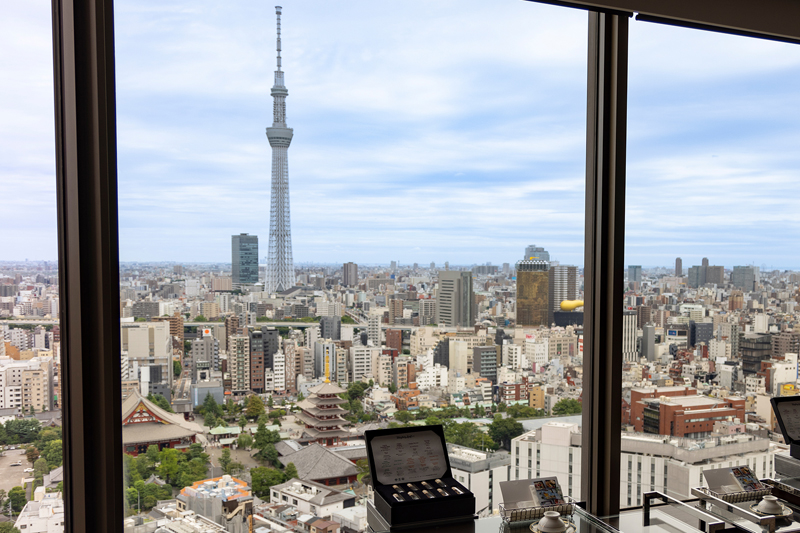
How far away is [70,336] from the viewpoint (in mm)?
1360

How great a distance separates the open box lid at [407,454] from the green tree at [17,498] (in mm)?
965

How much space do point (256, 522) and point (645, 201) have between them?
1971mm

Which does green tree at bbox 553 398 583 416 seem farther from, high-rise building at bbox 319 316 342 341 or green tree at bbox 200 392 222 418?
green tree at bbox 200 392 222 418

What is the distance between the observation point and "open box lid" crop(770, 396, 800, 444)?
199 cm

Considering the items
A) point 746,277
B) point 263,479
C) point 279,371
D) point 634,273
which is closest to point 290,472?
point 263,479

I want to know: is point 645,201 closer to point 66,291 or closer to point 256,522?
point 256,522

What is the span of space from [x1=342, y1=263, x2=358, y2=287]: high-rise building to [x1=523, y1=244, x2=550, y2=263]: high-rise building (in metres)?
0.71

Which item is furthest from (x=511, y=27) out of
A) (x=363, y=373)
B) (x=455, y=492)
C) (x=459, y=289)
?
(x=455, y=492)

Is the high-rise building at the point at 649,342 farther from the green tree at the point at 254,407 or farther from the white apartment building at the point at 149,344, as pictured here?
the white apartment building at the point at 149,344

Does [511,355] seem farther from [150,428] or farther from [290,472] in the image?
[150,428]

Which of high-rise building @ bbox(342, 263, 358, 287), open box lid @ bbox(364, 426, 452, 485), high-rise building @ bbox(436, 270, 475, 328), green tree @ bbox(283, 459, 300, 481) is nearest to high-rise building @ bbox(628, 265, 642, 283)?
high-rise building @ bbox(436, 270, 475, 328)

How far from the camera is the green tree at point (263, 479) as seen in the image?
1699 millimetres


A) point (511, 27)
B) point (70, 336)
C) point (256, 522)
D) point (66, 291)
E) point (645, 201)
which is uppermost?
point (511, 27)

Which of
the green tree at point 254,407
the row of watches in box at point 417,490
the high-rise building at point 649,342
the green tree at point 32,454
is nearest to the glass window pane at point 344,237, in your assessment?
the green tree at point 254,407
